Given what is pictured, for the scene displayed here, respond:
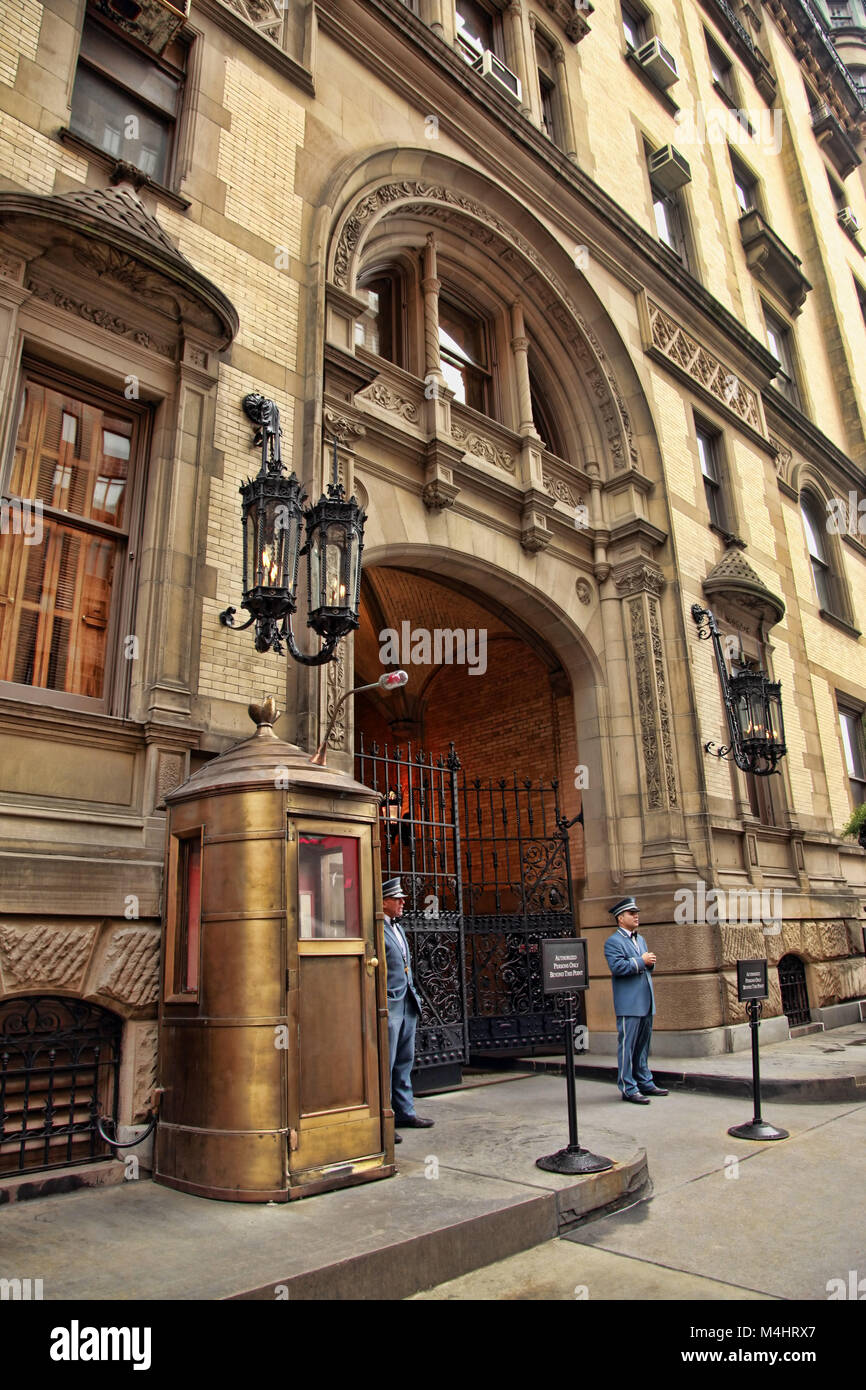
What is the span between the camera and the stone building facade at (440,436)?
622cm

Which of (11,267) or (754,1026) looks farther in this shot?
(754,1026)

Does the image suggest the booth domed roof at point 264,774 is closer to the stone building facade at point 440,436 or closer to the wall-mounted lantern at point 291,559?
the stone building facade at point 440,436

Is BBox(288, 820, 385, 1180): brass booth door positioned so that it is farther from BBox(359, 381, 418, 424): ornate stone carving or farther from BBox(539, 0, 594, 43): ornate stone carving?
BBox(539, 0, 594, 43): ornate stone carving

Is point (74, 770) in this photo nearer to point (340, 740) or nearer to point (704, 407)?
point (340, 740)

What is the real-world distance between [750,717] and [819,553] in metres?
9.84

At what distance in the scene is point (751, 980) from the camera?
6973 millimetres

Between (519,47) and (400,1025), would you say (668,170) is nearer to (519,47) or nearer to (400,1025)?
(519,47)

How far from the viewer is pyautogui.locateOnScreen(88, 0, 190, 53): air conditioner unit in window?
7.86 m

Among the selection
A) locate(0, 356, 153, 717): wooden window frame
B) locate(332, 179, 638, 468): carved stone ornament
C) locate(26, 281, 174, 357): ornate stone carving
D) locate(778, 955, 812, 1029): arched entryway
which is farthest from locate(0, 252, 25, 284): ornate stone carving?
locate(778, 955, 812, 1029): arched entryway

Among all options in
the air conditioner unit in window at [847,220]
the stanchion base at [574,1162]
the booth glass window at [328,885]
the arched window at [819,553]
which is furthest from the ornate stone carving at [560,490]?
the air conditioner unit in window at [847,220]

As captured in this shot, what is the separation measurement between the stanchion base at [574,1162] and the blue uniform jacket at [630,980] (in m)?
2.90

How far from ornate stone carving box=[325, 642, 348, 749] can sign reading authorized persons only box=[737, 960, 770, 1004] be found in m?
3.79

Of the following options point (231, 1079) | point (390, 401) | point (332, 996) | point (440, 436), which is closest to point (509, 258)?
point (390, 401)

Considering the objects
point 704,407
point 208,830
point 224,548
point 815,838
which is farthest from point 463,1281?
point 704,407
